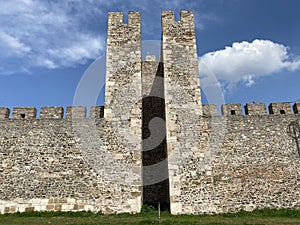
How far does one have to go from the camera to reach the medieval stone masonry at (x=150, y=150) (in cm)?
884

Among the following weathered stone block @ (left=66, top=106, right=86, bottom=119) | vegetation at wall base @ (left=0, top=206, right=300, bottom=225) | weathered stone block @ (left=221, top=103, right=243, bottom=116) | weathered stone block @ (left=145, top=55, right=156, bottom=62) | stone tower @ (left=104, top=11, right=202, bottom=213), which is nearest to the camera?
vegetation at wall base @ (left=0, top=206, right=300, bottom=225)

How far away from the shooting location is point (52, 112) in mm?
10586

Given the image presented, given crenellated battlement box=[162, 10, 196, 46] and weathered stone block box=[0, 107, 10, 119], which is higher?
crenellated battlement box=[162, 10, 196, 46]

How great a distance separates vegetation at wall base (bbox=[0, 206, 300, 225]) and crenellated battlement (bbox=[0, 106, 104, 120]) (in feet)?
12.3

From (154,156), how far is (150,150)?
325 millimetres

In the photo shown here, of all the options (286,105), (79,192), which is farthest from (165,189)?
(286,105)

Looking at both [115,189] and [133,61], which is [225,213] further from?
[133,61]

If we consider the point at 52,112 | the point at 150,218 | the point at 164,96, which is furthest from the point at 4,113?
the point at 150,218

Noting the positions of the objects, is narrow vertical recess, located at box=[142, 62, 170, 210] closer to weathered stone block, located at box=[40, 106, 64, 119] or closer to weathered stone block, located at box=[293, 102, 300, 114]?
weathered stone block, located at box=[40, 106, 64, 119]

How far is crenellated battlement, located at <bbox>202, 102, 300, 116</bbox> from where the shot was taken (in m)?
10.7

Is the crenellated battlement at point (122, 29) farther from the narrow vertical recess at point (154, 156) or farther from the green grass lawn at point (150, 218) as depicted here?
the green grass lawn at point (150, 218)

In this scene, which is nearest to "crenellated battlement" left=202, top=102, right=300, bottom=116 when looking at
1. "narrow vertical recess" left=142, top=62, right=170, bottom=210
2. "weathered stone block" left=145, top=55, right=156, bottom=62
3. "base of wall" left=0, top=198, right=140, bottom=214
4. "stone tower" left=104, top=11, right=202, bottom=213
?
"stone tower" left=104, top=11, right=202, bottom=213

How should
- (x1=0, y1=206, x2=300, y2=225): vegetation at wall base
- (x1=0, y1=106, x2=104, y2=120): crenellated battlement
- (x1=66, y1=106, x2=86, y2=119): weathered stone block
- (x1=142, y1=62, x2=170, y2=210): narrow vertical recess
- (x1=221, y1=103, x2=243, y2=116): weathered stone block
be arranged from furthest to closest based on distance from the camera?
(x1=221, y1=103, x2=243, y2=116): weathered stone block, (x1=142, y1=62, x2=170, y2=210): narrow vertical recess, (x1=0, y1=106, x2=104, y2=120): crenellated battlement, (x1=66, y1=106, x2=86, y2=119): weathered stone block, (x1=0, y1=206, x2=300, y2=225): vegetation at wall base

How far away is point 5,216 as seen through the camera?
8.37m
